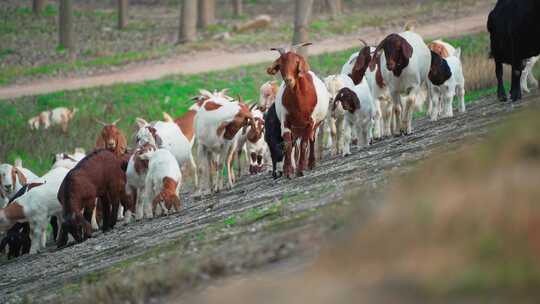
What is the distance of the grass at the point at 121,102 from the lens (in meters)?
33.8

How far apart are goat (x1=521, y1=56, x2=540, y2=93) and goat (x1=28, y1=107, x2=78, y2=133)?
1371 centimetres

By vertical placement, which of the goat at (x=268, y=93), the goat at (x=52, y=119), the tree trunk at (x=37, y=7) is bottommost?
the goat at (x=52, y=119)

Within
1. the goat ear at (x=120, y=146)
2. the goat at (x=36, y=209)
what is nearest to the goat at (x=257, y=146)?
the goat ear at (x=120, y=146)

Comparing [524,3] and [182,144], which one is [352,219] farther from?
[182,144]

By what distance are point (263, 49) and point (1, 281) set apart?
2904 cm

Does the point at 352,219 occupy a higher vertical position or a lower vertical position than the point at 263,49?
higher

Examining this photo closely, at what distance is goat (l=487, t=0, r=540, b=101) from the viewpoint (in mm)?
20578

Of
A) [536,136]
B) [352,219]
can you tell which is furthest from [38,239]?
[536,136]

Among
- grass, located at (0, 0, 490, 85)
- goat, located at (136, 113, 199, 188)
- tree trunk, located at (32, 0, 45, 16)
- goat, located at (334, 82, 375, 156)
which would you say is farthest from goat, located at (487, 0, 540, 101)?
tree trunk, located at (32, 0, 45, 16)

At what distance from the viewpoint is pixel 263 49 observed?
4775 cm

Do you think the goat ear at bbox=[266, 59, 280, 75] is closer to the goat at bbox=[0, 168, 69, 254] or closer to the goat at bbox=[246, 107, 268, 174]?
the goat at bbox=[246, 107, 268, 174]

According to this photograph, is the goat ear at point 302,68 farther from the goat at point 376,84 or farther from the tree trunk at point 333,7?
the tree trunk at point 333,7

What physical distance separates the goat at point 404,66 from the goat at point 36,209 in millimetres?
5880

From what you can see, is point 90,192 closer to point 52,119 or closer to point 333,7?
point 52,119
